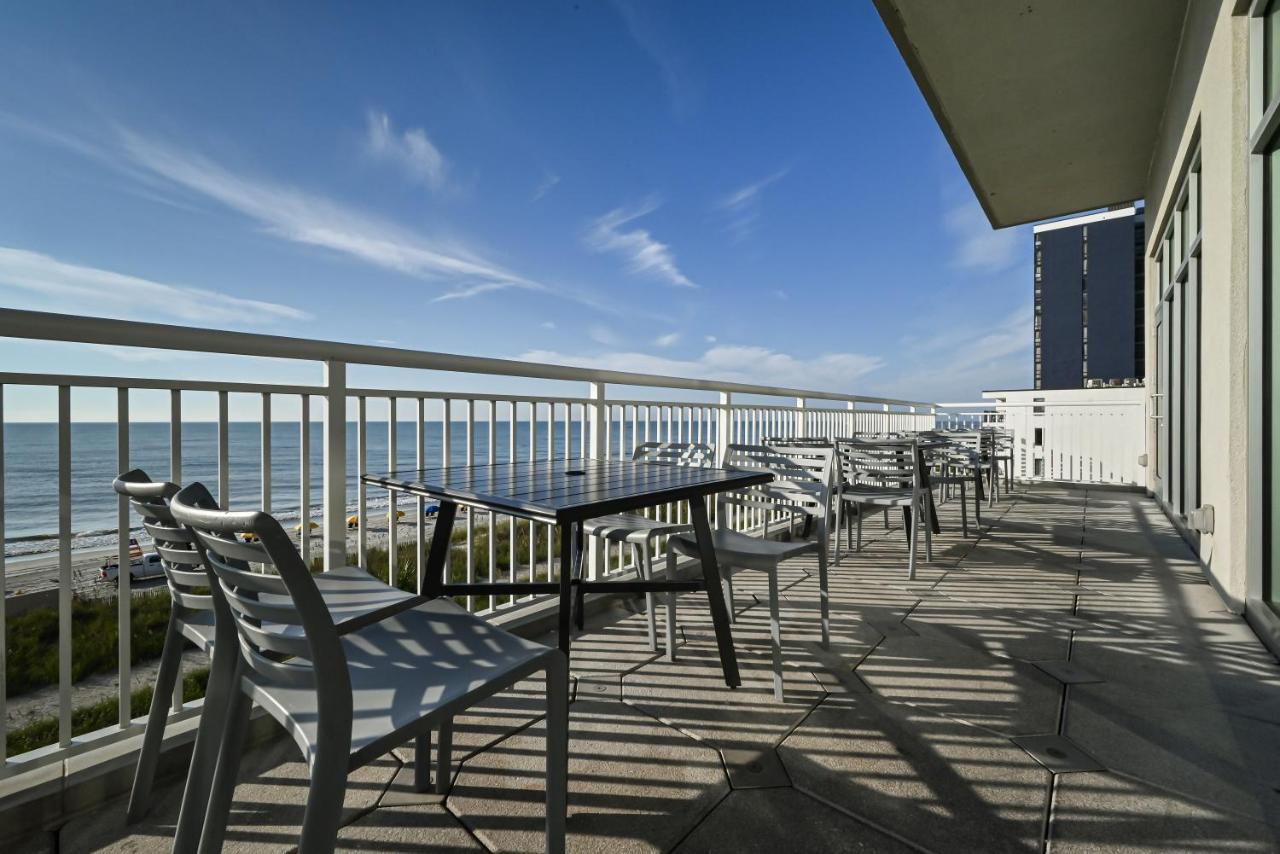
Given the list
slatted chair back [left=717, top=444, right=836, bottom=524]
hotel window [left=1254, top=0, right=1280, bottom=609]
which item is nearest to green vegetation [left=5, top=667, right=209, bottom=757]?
slatted chair back [left=717, top=444, right=836, bottom=524]

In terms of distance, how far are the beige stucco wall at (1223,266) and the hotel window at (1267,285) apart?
0.12 metres

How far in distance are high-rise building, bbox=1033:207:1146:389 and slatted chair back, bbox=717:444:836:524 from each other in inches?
917

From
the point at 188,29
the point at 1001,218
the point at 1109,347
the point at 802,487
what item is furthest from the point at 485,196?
the point at 802,487

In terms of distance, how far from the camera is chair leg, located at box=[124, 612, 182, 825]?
1447 millimetres

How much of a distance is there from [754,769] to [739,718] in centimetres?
30

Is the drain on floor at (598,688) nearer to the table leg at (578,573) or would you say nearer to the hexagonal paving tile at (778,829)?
the table leg at (578,573)

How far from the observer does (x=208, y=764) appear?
3.83 feet

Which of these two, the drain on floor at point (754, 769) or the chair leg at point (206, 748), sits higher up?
the chair leg at point (206, 748)

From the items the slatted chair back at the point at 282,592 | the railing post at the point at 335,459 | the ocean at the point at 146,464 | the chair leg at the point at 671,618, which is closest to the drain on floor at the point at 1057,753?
the chair leg at the point at 671,618

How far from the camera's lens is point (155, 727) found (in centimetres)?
147

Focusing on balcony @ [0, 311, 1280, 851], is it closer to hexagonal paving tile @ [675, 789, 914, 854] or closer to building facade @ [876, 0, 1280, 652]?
hexagonal paving tile @ [675, 789, 914, 854]

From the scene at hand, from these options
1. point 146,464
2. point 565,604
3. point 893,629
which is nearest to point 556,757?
point 565,604

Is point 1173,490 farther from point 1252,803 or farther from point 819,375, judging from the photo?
point 819,375

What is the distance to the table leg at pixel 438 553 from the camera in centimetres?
210
